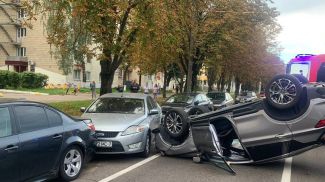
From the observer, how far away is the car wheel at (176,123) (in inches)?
369

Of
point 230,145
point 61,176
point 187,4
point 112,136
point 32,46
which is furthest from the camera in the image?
point 32,46

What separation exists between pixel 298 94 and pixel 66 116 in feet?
14.4

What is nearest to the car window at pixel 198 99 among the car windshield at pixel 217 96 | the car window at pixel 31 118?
the car windshield at pixel 217 96

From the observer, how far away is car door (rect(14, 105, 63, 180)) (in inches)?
242

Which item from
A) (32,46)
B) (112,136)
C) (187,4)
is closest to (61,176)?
(112,136)

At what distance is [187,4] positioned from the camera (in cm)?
2514

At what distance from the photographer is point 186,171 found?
8.40m

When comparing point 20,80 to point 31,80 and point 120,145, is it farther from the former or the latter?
point 120,145

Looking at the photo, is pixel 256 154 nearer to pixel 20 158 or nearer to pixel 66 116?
pixel 66 116

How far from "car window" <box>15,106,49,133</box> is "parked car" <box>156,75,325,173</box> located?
10.8 ft

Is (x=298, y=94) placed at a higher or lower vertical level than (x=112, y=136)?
higher

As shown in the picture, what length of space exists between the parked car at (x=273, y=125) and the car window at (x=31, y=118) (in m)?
3.30

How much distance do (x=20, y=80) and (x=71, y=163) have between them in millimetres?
37799

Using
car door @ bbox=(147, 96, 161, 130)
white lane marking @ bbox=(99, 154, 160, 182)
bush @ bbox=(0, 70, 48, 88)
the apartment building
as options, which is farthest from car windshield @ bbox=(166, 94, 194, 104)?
the apartment building
